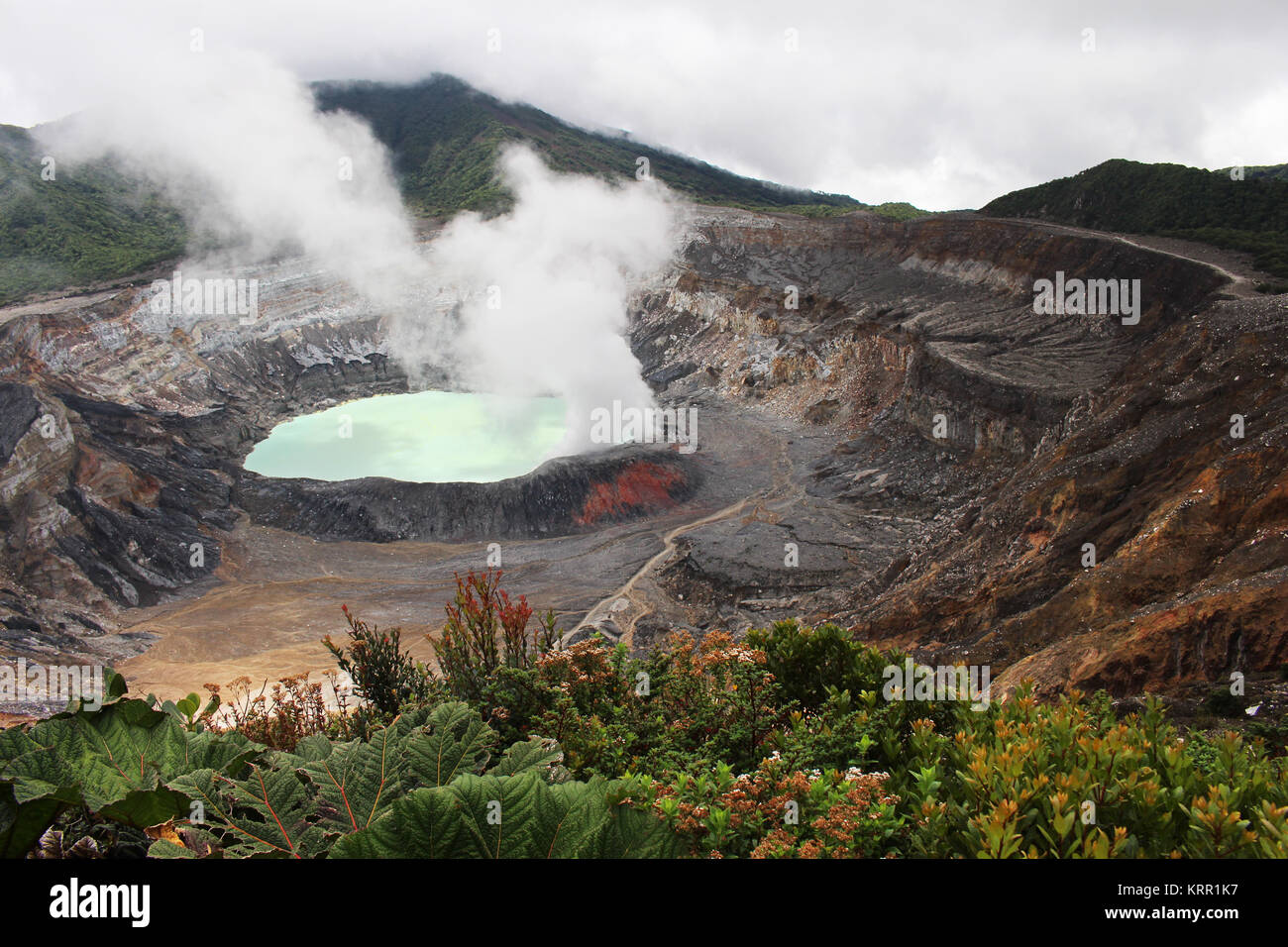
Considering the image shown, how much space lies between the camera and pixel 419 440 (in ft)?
132

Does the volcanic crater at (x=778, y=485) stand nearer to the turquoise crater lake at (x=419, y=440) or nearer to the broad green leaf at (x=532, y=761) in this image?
the turquoise crater lake at (x=419, y=440)

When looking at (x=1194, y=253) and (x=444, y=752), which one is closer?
(x=444, y=752)

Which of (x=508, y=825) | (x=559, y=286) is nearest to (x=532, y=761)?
(x=508, y=825)

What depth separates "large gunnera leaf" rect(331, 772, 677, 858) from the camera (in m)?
2.12

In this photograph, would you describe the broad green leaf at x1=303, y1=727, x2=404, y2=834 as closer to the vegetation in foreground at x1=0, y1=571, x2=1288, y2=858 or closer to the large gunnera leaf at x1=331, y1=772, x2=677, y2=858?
the vegetation in foreground at x1=0, y1=571, x2=1288, y2=858

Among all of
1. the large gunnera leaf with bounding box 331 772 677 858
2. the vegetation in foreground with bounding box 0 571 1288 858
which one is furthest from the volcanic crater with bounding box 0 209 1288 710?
the large gunnera leaf with bounding box 331 772 677 858

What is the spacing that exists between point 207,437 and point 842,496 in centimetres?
3243

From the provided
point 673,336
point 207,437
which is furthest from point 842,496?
point 207,437

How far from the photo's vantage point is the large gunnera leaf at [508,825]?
6.95 feet

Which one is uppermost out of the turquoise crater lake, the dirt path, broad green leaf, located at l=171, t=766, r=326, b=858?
the dirt path

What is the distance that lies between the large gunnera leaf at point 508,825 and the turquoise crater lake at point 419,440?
32116mm

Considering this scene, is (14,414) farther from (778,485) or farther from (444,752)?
(444,752)

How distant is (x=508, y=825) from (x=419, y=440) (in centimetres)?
3955

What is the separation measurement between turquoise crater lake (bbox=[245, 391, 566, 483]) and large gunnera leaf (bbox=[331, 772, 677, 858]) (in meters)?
32.1
